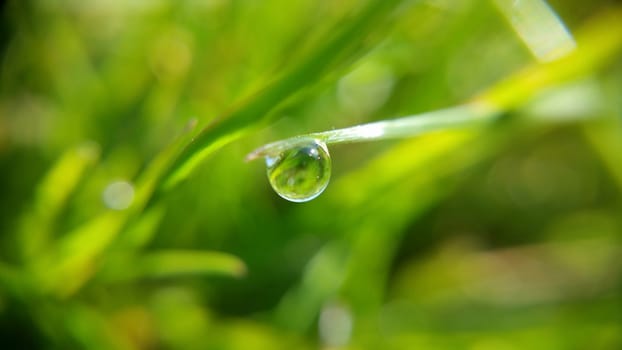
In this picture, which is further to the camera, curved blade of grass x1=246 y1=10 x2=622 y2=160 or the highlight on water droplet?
the highlight on water droplet

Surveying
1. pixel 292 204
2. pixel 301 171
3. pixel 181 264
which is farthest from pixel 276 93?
pixel 292 204

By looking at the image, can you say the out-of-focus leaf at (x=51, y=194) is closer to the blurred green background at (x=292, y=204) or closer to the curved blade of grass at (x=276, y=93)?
the blurred green background at (x=292, y=204)

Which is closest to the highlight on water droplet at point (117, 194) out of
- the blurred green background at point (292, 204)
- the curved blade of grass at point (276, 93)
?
the blurred green background at point (292, 204)

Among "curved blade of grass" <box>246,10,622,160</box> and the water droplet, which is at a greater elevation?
"curved blade of grass" <box>246,10,622,160</box>

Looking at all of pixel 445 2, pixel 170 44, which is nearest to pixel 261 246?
pixel 170 44

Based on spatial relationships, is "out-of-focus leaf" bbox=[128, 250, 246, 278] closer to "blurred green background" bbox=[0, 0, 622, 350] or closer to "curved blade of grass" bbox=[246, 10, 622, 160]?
"blurred green background" bbox=[0, 0, 622, 350]

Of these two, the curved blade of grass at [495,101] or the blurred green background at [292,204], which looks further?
the blurred green background at [292,204]

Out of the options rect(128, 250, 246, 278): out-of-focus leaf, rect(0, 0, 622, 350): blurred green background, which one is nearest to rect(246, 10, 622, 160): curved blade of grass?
rect(0, 0, 622, 350): blurred green background
